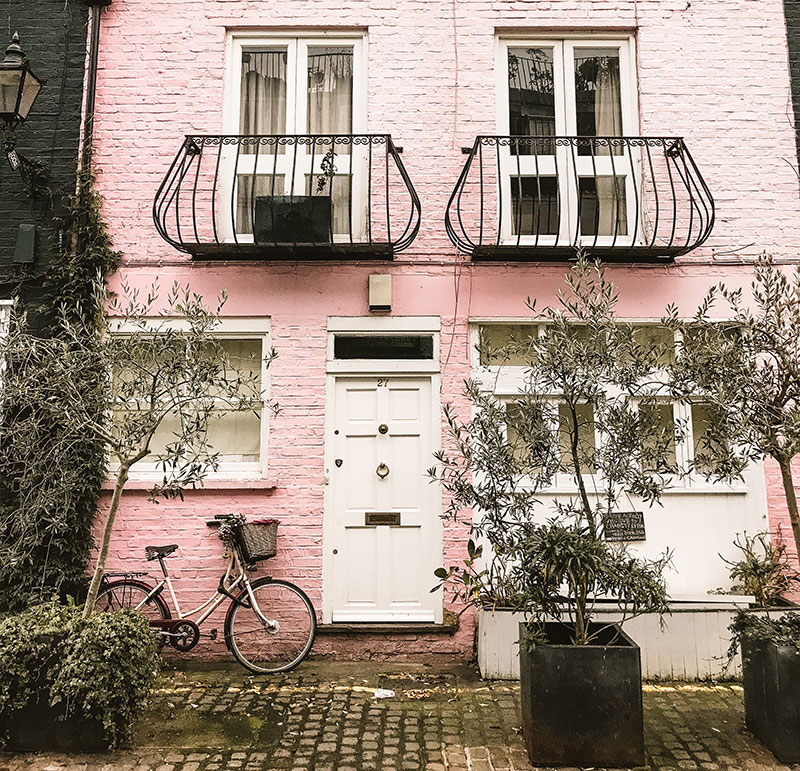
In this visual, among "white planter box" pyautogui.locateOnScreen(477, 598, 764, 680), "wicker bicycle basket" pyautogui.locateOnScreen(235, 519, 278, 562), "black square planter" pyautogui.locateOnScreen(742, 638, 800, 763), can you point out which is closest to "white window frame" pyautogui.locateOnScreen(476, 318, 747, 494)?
"white planter box" pyautogui.locateOnScreen(477, 598, 764, 680)

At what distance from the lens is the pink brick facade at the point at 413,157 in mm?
6539

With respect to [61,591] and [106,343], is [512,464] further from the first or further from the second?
[61,591]

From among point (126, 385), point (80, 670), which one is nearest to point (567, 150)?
point (126, 385)

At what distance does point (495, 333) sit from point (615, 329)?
2218mm

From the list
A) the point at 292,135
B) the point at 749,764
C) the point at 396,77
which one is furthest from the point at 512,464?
the point at 396,77

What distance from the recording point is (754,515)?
654 centimetres

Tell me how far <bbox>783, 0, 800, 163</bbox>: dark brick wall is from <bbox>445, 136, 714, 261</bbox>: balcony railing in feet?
3.85

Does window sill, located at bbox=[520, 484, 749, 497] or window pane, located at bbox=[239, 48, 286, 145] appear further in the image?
window pane, located at bbox=[239, 48, 286, 145]

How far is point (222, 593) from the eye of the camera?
241 inches

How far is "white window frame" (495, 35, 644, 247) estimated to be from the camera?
23.0 feet

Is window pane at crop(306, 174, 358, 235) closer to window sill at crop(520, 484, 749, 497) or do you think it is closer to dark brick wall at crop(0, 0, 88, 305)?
dark brick wall at crop(0, 0, 88, 305)

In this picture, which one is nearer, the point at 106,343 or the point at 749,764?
the point at 749,764

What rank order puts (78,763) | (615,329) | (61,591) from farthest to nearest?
1. (61,591)
2. (615,329)
3. (78,763)

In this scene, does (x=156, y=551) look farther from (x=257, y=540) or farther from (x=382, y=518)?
(x=382, y=518)
